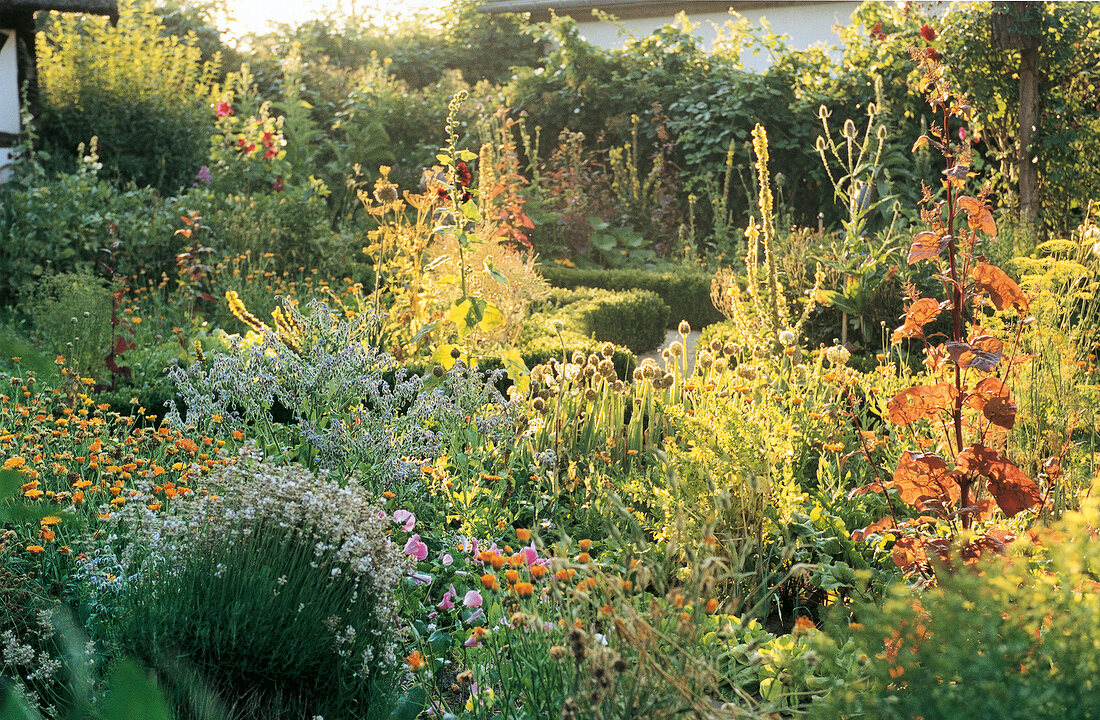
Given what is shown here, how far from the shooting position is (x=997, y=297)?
8.32 ft

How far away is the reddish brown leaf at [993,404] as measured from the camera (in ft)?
8.10

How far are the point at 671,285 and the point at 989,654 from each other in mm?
7445

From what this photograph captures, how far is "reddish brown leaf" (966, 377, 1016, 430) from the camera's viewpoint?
2.47 m

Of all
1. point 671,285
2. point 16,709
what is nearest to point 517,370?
point 16,709

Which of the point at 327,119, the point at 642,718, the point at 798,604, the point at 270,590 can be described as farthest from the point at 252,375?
the point at 327,119

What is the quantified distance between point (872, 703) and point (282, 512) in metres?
1.50

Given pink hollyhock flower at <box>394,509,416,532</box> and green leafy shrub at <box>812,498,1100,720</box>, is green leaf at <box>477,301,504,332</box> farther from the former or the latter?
green leafy shrub at <box>812,498,1100,720</box>

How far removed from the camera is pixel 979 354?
2.47m


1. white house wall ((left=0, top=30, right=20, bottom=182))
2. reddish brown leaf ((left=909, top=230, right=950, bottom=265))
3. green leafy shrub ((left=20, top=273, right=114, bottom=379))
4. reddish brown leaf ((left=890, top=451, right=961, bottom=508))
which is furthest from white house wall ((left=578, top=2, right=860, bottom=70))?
reddish brown leaf ((left=890, top=451, right=961, bottom=508))

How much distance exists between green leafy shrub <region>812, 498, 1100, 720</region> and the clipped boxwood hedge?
7184 millimetres

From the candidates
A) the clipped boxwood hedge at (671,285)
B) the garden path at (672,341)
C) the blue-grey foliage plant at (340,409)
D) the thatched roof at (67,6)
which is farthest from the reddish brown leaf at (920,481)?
the thatched roof at (67,6)

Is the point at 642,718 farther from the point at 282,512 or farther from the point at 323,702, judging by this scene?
the point at 282,512

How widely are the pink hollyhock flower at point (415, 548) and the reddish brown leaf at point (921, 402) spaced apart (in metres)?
1.37

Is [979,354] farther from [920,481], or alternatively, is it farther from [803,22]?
[803,22]
